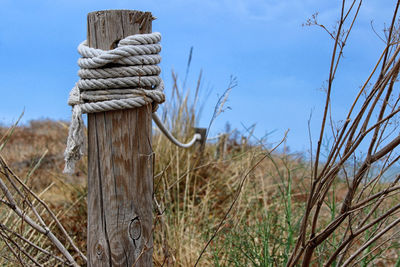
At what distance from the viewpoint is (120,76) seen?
1.97m

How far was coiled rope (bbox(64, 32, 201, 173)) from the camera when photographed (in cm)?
194

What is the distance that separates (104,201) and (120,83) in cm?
53

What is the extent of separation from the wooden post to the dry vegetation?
0.12m

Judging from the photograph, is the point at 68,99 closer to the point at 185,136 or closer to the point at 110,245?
the point at 110,245

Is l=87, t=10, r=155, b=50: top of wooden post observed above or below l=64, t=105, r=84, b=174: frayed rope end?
above

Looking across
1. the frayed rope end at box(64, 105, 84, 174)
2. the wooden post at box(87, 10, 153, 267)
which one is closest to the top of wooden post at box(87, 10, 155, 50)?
the wooden post at box(87, 10, 153, 267)

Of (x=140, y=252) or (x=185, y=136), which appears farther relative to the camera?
(x=185, y=136)

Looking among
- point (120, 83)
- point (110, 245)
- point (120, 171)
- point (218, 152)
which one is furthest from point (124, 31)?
point (218, 152)

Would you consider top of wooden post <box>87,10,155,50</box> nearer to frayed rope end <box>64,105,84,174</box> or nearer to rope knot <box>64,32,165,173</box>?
rope knot <box>64,32,165,173</box>

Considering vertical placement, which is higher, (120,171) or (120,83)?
(120,83)

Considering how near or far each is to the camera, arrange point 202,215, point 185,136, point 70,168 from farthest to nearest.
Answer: point 185,136, point 202,215, point 70,168

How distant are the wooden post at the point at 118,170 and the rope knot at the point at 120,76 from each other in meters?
0.06

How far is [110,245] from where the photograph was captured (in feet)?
6.67

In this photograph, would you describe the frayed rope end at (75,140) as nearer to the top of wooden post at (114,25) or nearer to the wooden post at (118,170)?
the wooden post at (118,170)
